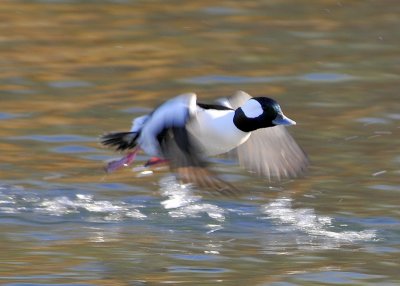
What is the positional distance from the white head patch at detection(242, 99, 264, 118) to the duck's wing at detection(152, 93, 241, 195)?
0.44 metres

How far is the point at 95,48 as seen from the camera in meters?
14.3

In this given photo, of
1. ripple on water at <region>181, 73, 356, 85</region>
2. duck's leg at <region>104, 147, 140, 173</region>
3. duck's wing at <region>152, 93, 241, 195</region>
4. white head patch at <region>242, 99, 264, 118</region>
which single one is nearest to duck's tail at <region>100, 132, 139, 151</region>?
duck's leg at <region>104, 147, 140, 173</region>

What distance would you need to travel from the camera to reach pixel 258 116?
9477 mm

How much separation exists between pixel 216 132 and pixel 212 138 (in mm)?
52

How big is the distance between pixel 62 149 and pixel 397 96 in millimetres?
3136

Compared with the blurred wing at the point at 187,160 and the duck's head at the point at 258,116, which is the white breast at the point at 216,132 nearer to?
the duck's head at the point at 258,116

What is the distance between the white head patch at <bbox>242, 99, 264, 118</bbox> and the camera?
9.39 meters

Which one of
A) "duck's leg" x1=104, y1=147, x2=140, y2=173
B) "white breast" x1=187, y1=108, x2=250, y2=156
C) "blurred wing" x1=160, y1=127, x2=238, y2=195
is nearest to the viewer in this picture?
"blurred wing" x1=160, y1=127, x2=238, y2=195

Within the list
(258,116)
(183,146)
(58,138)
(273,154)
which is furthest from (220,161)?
(183,146)

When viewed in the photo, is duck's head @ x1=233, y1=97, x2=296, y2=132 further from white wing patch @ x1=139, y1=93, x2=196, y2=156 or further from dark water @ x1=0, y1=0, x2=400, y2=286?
dark water @ x1=0, y1=0, x2=400, y2=286

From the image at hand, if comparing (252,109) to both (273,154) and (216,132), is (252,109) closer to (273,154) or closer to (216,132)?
(216,132)

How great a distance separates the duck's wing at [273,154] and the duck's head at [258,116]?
1.07 ft

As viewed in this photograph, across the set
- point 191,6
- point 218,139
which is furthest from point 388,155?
point 191,6

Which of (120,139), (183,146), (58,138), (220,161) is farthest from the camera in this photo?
(58,138)
